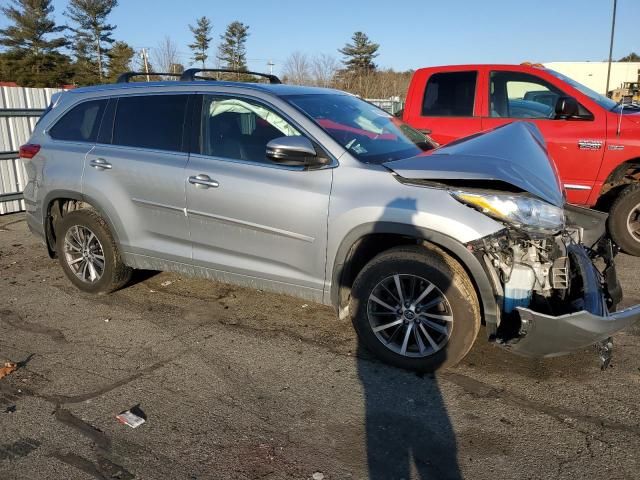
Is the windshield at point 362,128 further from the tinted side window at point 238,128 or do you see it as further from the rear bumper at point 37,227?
the rear bumper at point 37,227

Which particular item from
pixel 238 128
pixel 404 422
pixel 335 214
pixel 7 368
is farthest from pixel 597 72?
pixel 7 368

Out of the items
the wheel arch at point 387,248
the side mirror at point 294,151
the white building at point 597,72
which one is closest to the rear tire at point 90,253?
the side mirror at point 294,151

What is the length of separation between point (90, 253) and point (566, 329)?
403cm

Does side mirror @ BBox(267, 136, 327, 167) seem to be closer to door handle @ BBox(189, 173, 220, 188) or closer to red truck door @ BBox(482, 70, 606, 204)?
door handle @ BBox(189, 173, 220, 188)

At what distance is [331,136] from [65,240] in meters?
2.87

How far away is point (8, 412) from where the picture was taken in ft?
10.4

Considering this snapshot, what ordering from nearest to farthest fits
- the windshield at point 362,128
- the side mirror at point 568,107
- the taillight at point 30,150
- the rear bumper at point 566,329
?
1. the rear bumper at point 566,329
2. the windshield at point 362,128
3. the taillight at point 30,150
4. the side mirror at point 568,107

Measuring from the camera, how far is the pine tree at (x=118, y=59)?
45312 mm

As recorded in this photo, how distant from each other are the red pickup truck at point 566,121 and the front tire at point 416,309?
289 centimetres

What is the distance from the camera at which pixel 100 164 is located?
4.61 m

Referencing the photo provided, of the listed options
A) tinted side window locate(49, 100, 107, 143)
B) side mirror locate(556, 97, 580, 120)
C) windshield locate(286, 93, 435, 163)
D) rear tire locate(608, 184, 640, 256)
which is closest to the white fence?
tinted side window locate(49, 100, 107, 143)

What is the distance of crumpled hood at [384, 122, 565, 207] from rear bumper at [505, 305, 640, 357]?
0.73 metres

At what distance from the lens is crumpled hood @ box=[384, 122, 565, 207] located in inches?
127

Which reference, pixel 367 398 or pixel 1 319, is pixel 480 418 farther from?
pixel 1 319
